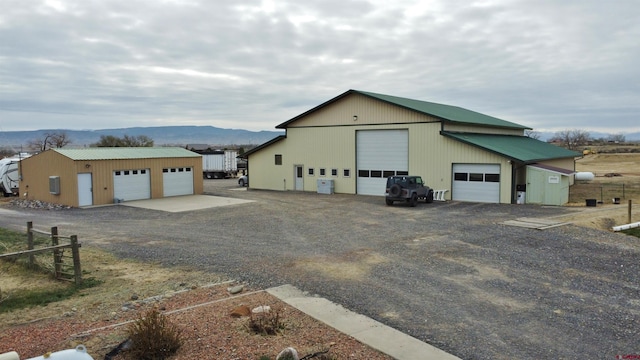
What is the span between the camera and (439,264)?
13.2 metres

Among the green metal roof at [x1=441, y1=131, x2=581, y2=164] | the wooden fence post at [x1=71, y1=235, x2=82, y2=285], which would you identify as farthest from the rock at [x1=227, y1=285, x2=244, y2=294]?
the green metal roof at [x1=441, y1=131, x2=581, y2=164]

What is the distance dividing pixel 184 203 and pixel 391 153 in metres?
14.2

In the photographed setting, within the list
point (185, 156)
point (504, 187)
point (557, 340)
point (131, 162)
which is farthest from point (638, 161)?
point (557, 340)

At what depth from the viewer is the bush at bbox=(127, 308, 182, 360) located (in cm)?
697

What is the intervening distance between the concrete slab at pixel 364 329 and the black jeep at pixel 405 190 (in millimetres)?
16672

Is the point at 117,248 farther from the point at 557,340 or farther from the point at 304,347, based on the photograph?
the point at 557,340

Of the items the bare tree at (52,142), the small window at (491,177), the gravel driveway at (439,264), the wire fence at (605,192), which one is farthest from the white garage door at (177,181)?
the bare tree at (52,142)

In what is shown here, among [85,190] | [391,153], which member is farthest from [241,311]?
[391,153]

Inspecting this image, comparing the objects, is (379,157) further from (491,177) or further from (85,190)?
(85,190)

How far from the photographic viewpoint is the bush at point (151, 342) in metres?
6.97

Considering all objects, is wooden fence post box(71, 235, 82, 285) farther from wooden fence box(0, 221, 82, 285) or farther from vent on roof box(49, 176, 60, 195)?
vent on roof box(49, 176, 60, 195)

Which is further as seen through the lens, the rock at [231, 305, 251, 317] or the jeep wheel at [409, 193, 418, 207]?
the jeep wheel at [409, 193, 418, 207]

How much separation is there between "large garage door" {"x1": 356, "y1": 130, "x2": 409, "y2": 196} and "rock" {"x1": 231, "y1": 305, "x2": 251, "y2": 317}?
24072mm

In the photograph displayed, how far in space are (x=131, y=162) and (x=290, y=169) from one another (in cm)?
1218
